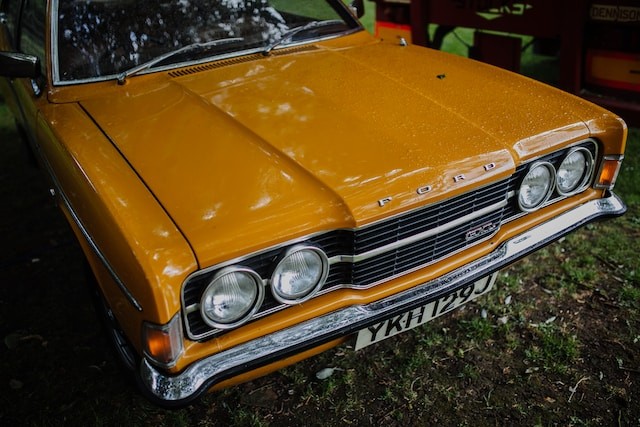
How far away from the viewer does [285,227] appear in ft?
5.81

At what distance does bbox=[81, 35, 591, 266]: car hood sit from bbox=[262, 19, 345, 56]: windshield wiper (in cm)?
6

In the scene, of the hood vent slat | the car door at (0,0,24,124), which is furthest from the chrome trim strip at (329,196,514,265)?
the car door at (0,0,24,124)

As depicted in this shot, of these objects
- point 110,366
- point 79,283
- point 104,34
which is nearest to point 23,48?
point 104,34

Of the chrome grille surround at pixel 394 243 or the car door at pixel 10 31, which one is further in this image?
the car door at pixel 10 31

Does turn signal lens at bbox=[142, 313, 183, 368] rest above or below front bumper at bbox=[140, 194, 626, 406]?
above

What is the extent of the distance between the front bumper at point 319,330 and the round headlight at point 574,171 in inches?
5.3

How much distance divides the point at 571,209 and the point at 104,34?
2243 millimetres

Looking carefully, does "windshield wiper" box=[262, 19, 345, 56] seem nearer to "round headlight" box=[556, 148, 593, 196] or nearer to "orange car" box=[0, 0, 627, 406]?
"orange car" box=[0, 0, 627, 406]

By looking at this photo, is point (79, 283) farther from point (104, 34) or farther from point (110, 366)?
point (104, 34)

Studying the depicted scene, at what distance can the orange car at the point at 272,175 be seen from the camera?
176 centimetres

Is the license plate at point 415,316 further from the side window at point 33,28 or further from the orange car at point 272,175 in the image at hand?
the side window at point 33,28

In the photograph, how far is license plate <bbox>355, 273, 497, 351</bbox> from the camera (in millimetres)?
2100

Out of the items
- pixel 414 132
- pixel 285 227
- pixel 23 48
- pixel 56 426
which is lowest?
pixel 56 426

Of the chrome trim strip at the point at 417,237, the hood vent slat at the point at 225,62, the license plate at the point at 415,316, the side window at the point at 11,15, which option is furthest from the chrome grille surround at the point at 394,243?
the side window at the point at 11,15
